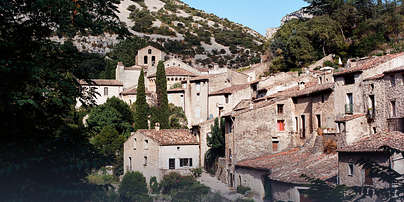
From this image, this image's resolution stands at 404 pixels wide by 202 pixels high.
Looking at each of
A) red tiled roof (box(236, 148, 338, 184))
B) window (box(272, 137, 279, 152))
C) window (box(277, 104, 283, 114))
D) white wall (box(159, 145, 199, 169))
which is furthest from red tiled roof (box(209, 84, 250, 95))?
red tiled roof (box(236, 148, 338, 184))

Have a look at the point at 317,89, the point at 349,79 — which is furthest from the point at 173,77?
the point at 349,79

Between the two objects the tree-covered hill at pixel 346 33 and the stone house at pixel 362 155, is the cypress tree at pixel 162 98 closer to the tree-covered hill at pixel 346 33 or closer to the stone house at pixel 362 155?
the tree-covered hill at pixel 346 33

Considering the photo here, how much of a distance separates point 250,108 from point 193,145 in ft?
29.4

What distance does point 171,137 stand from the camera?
158 ft

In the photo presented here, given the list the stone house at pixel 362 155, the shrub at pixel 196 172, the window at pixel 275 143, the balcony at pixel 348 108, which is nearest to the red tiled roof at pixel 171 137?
the shrub at pixel 196 172

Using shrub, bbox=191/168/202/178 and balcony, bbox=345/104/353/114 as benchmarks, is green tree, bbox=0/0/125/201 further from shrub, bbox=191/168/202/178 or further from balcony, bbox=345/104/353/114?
shrub, bbox=191/168/202/178

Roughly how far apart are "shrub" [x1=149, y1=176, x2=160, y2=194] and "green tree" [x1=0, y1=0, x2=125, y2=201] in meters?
Result: 32.0

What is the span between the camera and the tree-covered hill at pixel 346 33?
2066 inches

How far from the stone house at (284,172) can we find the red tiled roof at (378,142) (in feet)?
7.90

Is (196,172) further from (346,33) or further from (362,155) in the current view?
(362,155)

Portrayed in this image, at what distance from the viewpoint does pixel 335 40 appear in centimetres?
5456

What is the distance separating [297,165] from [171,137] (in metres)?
18.7

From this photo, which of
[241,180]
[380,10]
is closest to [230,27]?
[380,10]

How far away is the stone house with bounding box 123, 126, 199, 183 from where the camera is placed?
46553 millimetres
